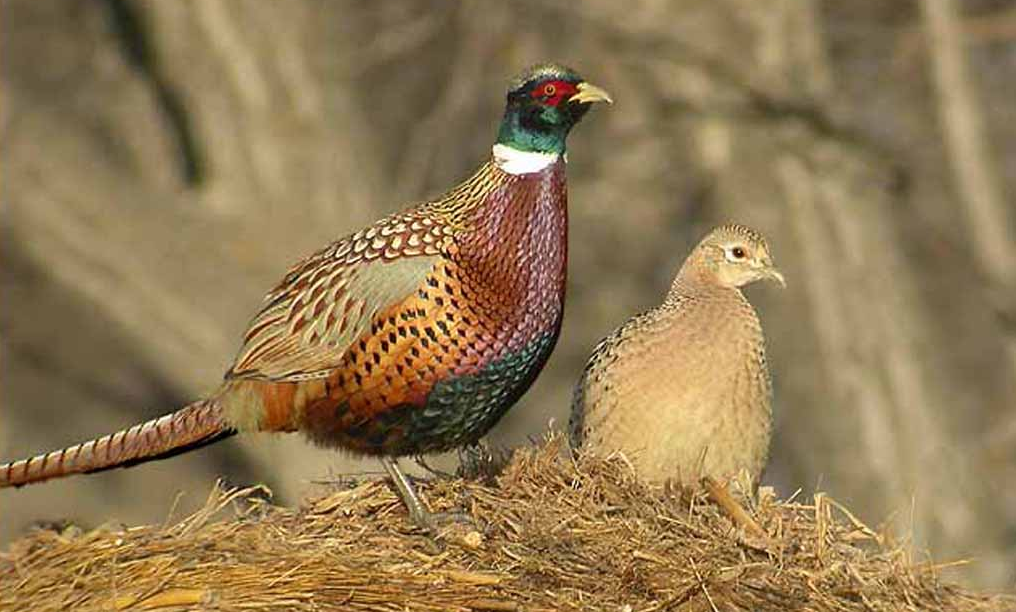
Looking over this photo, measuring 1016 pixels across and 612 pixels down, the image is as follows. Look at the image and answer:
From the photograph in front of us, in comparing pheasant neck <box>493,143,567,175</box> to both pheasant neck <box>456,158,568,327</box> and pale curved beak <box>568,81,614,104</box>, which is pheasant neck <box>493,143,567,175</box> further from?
pale curved beak <box>568,81,614,104</box>

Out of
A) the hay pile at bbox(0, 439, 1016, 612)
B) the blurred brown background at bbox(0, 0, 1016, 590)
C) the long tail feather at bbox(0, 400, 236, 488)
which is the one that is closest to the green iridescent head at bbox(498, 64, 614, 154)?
the hay pile at bbox(0, 439, 1016, 612)

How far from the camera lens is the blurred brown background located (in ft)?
44.4

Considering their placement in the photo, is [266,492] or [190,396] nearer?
[266,492]

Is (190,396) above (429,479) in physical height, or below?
below

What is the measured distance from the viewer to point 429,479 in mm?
6680

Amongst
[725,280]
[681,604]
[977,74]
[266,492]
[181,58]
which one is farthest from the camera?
[977,74]

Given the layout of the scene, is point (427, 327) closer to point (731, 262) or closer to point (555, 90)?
point (555, 90)

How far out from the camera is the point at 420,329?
6.46m

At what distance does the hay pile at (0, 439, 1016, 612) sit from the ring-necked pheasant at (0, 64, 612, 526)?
0.21 metres

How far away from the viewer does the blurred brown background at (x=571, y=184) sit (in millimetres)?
13547

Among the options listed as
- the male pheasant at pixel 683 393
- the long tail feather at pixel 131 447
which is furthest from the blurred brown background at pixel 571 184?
the long tail feather at pixel 131 447

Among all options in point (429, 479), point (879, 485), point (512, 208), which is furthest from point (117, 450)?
point (879, 485)

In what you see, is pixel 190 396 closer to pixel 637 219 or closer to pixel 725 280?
pixel 637 219

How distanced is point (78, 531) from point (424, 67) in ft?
37.2
